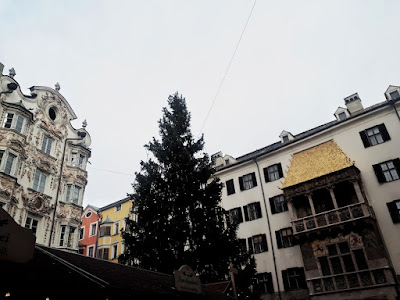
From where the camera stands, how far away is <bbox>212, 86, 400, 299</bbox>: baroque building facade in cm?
2169

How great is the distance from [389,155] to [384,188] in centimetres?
267

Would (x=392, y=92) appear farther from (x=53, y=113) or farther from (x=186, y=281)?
(x=53, y=113)

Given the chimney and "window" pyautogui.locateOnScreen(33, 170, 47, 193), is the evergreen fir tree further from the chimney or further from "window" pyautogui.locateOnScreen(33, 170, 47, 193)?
the chimney

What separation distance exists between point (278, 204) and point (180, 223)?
13.3m

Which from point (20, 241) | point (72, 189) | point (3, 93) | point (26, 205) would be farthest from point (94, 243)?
point (20, 241)

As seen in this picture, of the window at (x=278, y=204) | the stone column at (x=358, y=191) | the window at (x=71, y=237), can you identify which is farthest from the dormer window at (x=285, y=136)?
the window at (x=71, y=237)

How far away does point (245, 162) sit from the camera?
1254 inches

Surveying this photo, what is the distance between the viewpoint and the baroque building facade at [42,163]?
67.1 feet

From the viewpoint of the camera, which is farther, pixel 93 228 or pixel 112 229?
pixel 93 228

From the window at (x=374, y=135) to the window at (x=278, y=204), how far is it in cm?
847

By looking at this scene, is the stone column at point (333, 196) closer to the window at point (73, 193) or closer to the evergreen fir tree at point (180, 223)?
the evergreen fir tree at point (180, 223)

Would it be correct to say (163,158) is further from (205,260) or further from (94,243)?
(94,243)

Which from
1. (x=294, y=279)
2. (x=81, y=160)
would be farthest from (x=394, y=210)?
(x=81, y=160)

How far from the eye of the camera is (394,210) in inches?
866
